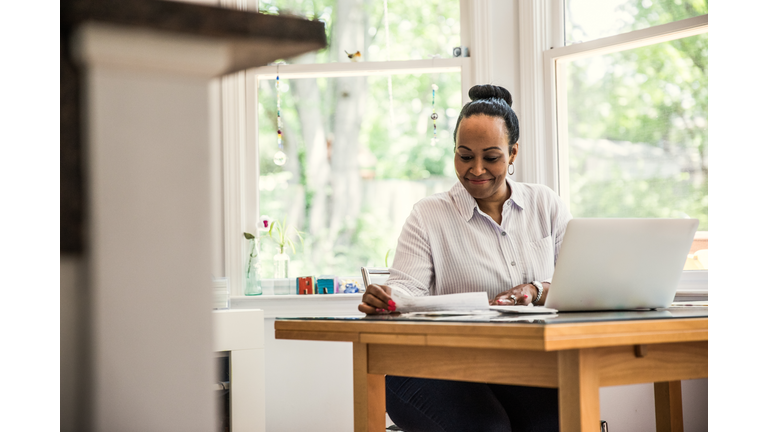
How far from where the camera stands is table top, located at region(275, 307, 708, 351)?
0.82 metres

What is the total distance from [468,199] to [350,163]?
1.28 meters

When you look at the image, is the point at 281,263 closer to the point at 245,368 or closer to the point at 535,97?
the point at 245,368

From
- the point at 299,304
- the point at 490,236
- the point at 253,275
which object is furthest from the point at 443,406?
the point at 253,275

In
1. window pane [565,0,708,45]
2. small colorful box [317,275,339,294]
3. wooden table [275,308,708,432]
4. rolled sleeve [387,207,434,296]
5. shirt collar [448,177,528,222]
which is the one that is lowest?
small colorful box [317,275,339,294]

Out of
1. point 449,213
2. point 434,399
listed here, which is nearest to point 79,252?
point 434,399

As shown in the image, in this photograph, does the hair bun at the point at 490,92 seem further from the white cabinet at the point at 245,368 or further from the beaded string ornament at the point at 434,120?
the white cabinet at the point at 245,368

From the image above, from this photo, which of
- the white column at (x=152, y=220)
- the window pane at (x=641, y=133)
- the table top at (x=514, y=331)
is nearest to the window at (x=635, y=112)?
the window pane at (x=641, y=133)

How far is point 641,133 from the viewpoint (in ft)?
8.98

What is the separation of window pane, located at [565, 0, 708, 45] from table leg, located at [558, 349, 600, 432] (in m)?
2.18

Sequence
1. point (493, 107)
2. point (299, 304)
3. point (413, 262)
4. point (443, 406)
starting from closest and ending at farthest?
point (443, 406) → point (413, 262) → point (493, 107) → point (299, 304)

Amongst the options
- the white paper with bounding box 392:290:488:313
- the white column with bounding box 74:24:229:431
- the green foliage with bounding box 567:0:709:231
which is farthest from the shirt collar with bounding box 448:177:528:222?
the white column with bounding box 74:24:229:431

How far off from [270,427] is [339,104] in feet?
5.11

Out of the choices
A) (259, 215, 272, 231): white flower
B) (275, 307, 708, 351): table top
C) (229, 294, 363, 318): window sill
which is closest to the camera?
(275, 307, 708, 351): table top

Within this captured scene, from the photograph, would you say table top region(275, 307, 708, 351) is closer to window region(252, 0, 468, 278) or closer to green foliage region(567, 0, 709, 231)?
green foliage region(567, 0, 709, 231)
